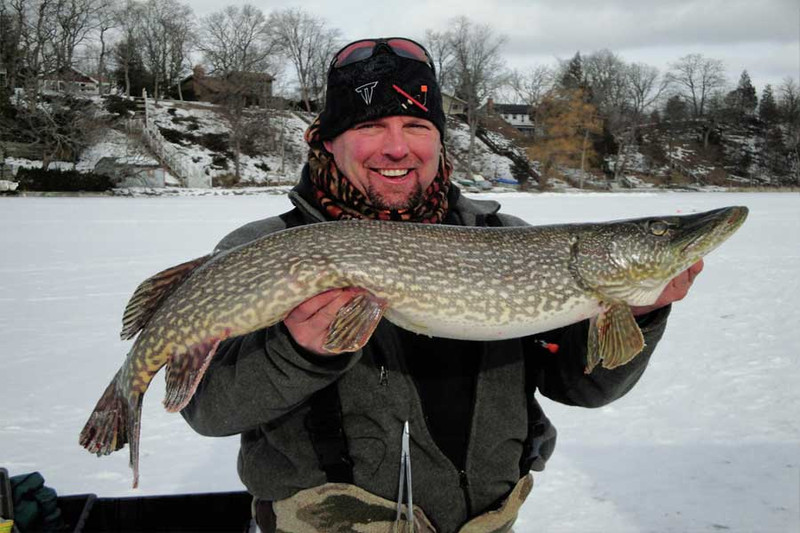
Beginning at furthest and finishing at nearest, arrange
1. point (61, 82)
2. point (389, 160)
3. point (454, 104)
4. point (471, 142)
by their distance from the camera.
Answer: point (454, 104) < point (471, 142) < point (61, 82) < point (389, 160)

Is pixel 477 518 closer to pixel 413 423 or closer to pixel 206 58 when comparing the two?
pixel 413 423

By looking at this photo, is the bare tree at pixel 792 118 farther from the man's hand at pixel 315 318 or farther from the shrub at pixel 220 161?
the man's hand at pixel 315 318

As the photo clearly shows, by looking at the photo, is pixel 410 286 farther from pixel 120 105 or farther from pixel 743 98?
pixel 743 98

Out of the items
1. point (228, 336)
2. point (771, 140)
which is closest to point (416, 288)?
point (228, 336)

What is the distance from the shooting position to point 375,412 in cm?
190

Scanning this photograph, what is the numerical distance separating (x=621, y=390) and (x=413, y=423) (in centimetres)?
70

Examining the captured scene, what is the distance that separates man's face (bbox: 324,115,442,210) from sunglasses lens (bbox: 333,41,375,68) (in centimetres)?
32

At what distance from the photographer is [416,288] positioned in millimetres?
1888

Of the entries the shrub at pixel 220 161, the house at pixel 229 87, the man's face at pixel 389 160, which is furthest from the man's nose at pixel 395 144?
the house at pixel 229 87

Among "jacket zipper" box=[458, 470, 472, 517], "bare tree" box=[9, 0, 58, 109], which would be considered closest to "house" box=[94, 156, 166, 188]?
"bare tree" box=[9, 0, 58, 109]

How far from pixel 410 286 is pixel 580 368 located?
25.1 inches

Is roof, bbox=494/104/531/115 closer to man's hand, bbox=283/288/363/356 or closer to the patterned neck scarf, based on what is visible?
the patterned neck scarf

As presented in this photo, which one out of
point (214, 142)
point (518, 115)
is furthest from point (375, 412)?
point (518, 115)

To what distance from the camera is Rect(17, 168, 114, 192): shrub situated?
22.9 meters
